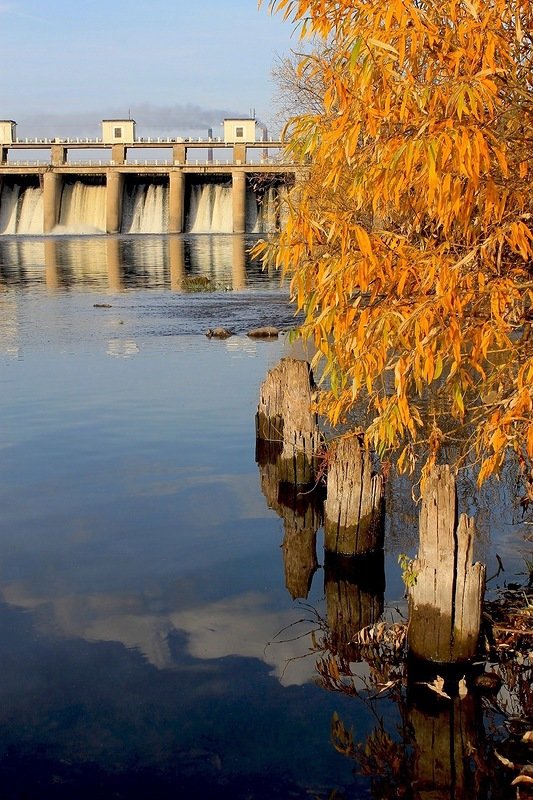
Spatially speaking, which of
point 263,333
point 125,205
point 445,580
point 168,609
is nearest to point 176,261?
point 263,333

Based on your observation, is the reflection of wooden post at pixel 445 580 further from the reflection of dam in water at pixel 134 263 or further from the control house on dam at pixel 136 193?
the control house on dam at pixel 136 193

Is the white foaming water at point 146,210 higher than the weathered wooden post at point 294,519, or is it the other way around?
the white foaming water at point 146,210

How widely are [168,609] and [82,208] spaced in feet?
265

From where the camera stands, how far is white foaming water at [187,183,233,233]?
8581 centimetres

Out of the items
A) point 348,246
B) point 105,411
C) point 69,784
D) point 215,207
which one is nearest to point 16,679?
point 69,784

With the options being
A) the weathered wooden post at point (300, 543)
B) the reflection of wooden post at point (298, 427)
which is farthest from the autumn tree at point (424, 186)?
the reflection of wooden post at point (298, 427)

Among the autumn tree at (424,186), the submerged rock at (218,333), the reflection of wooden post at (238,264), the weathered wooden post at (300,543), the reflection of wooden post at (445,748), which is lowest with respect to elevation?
the reflection of wooden post at (445,748)

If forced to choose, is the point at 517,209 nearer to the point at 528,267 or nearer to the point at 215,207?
the point at 528,267

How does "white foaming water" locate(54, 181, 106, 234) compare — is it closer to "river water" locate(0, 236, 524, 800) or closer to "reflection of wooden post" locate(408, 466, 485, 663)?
"river water" locate(0, 236, 524, 800)

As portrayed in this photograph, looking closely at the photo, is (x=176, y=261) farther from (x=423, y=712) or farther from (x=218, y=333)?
(x=423, y=712)

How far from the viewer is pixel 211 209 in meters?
86.3

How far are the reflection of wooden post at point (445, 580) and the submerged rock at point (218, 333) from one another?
2019 cm

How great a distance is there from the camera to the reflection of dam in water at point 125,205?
85.2 metres

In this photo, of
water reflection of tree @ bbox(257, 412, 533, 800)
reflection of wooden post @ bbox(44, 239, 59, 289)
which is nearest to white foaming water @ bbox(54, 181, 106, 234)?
reflection of wooden post @ bbox(44, 239, 59, 289)
